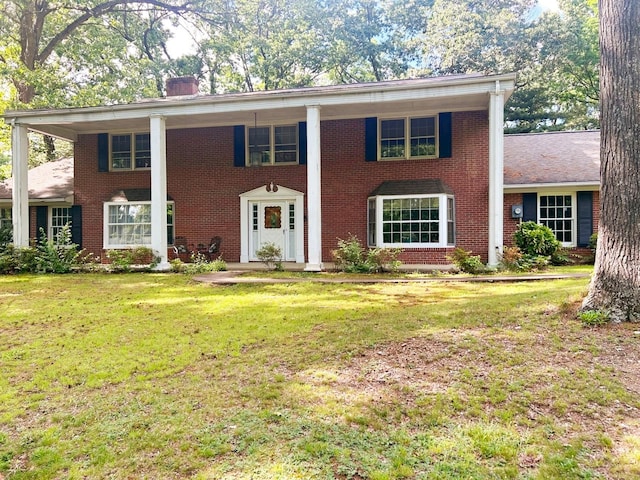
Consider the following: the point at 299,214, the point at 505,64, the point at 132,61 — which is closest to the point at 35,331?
the point at 299,214

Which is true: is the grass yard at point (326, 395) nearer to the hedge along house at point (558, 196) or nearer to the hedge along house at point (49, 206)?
the hedge along house at point (558, 196)

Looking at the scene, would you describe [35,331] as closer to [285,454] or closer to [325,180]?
[285,454]

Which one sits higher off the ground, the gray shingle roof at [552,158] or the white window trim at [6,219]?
the gray shingle roof at [552,158]

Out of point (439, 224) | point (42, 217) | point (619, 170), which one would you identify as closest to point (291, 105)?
point (439, 224)

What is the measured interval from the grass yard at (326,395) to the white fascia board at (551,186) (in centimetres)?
728

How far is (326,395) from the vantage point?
3395 mm

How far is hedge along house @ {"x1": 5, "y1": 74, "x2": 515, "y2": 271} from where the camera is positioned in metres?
10.9

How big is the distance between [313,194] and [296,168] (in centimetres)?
271

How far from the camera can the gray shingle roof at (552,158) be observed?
12.6 m

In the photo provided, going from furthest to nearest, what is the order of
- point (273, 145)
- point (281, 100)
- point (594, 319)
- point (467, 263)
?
point (273, 145)
point (281, 100)
point (467, 263)
point (594, 319)

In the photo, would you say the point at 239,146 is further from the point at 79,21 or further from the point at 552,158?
the point at 79,21

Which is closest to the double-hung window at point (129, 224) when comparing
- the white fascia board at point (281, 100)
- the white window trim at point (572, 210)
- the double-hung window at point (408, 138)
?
the white fascia board at point (281, 100)

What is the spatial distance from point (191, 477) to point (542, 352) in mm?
3239

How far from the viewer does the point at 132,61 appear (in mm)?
22016
